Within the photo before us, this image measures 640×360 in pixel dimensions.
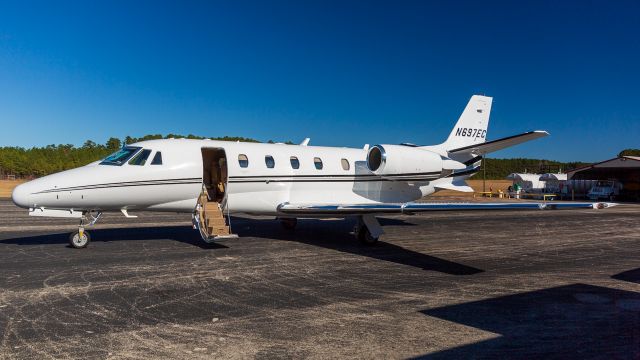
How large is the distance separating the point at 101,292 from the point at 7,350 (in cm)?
233

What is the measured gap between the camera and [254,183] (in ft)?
39.1

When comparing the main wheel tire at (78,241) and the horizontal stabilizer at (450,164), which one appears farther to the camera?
the horizontal stabilizer at (450,164)

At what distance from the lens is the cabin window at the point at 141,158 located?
10.7 metres

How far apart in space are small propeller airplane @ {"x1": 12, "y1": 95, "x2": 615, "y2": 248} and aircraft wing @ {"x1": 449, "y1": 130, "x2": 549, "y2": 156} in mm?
36

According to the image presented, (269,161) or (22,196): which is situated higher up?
(269,161)

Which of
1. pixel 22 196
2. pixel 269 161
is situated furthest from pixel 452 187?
pixel 22 196

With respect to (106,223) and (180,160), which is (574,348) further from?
(106,223)

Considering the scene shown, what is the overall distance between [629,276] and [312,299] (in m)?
6.59

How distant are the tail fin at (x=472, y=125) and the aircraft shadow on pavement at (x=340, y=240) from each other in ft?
17.2

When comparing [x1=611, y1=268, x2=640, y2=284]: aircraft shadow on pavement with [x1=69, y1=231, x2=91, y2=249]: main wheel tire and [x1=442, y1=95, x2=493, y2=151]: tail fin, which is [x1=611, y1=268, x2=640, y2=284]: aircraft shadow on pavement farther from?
[x1=69, y1=231, x2=91, y2=249]: main wheel tire

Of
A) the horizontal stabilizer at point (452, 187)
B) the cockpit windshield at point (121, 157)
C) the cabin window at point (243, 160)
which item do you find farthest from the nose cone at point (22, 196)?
the horizontal stabilizer at point (452, 187)

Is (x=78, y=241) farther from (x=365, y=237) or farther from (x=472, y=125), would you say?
(x=472, y=125)

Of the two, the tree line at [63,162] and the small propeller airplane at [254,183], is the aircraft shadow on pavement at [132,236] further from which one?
the tree line at [63,162]

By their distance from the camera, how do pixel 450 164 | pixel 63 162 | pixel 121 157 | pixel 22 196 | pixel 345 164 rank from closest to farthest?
pixel 22 196
pixel 121 157
pixel 345 164
pixel 450 164
pixel 63 162
